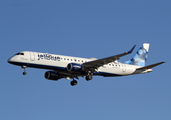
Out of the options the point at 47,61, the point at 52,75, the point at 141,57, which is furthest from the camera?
the point at 141,57

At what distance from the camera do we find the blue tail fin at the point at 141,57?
A: 63.3m

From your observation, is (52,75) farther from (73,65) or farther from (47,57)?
(73,65)

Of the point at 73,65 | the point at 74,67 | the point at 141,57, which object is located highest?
the point at 141,57

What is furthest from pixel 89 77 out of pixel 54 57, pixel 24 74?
pixel 24 74

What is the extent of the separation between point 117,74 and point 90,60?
5831 millimetres

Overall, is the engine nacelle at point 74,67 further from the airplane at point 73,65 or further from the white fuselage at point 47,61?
the white fuselage at point 47,61

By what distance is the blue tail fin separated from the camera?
63.3m

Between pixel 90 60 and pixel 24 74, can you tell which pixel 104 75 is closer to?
pixel 90 60

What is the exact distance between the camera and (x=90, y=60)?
184 ft

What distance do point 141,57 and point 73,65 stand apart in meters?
17.9

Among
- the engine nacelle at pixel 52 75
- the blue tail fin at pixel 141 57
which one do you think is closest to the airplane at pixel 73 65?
the engine nacelle at pixel 52 75

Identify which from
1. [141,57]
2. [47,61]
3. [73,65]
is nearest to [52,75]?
[47,61]

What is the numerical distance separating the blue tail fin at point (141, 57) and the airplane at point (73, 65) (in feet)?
7.56

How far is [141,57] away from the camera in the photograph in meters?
64.9
